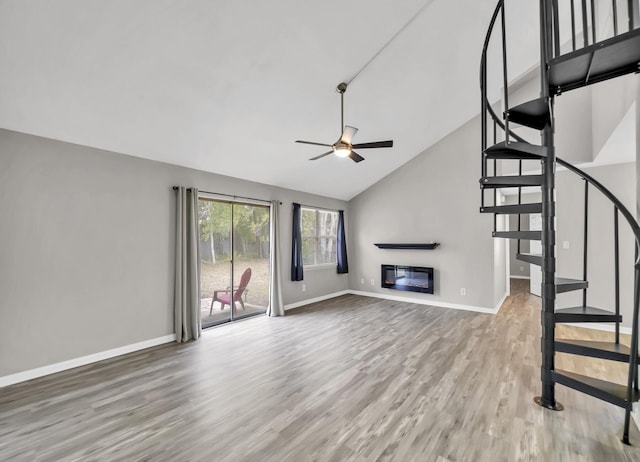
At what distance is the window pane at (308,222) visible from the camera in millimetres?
6512

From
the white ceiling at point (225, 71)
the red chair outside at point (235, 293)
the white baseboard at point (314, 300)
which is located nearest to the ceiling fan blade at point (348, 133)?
the white ceiling at point (225, 71)

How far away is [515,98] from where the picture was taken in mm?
5449

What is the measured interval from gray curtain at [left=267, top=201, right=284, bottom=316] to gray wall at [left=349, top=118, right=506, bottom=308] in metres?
2.57

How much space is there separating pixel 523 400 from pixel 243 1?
4.25m

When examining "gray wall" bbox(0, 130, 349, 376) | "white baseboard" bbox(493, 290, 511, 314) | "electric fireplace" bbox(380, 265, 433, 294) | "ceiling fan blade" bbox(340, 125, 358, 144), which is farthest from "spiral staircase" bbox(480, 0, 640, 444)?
"gray wall" bbox(0, 130, 349, 376)

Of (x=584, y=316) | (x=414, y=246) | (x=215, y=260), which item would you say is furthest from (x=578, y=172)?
(x=215, y=260)

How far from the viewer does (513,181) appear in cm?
260

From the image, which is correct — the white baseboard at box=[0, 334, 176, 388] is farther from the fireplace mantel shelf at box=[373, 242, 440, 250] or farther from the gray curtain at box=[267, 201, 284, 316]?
the fireplace mantel shelf at box=[373, 242, 440, 250]

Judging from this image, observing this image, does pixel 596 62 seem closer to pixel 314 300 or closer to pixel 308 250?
pixel 308 250

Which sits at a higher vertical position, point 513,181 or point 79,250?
point 513,181

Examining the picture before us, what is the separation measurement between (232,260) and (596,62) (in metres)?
4.93

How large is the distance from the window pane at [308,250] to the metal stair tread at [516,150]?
14.6 ft

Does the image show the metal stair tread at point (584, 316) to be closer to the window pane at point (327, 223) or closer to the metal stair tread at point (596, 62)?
the metal stair tread at point (596, 62)

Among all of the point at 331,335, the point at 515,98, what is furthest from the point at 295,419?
the point at 515,98
